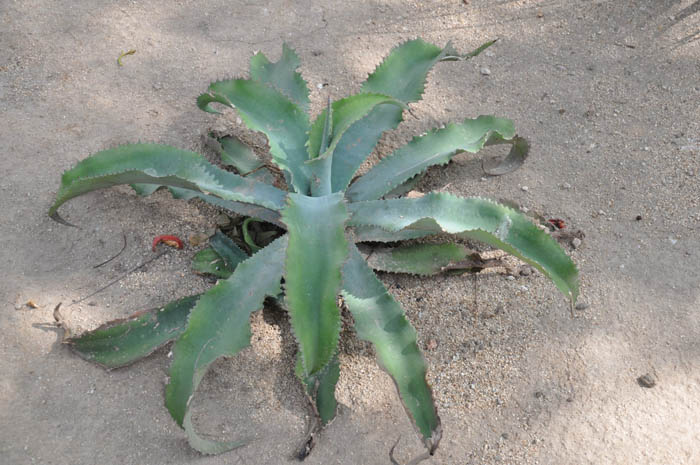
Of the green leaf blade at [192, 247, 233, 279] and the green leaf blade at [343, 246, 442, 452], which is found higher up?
the green leaf blade at [343, 246, 442, 452]

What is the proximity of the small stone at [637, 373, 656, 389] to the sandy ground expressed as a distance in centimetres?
3

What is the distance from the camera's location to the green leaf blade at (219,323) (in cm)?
161

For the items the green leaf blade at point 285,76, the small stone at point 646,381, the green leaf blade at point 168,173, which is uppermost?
the green leaf blade at point 285,76

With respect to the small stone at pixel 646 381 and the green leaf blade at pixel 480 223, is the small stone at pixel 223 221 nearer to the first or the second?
the green leaf blade at pixel 480 223

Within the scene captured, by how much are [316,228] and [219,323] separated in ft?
1.24

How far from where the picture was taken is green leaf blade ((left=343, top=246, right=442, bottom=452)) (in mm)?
1615

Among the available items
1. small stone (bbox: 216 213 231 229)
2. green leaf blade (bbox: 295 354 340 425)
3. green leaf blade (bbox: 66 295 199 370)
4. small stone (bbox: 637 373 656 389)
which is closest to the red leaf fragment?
small stone (bbox: 637 373 656 389)

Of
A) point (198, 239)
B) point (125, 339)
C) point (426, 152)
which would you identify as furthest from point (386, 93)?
point (125, 339)

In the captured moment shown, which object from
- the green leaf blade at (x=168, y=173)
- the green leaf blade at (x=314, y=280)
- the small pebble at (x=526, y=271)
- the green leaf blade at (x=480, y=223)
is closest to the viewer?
the green leaf blade at (x=314, y=280)

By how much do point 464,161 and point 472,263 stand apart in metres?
0.59

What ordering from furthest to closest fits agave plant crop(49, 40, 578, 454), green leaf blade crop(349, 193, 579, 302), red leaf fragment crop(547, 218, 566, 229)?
red leaf fragment crop(547, 218, 566, 229) < green leaf blade crop(349, 193, 579, 302) < agave plant crop(49, 40, 578, 454)

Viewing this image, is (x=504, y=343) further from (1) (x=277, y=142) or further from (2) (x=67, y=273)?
(2) (x=67, y=273)

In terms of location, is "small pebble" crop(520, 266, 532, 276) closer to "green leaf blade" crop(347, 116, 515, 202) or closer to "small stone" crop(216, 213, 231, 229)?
"green leaf blade" crop(347, 116, 515, 202)

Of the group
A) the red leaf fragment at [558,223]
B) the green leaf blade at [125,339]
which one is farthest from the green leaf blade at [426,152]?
the green leaf blade at [125,339]
